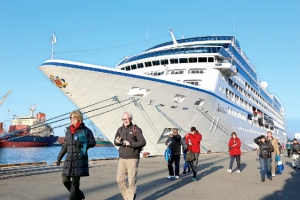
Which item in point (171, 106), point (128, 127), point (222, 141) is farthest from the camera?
point (222, 141)

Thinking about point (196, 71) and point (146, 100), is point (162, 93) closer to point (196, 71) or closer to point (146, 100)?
point (146, 100)

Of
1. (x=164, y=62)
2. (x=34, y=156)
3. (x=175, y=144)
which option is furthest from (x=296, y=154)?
(x=34, y=156)

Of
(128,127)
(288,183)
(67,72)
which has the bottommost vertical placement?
(288,183)

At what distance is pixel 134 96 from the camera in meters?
16.2

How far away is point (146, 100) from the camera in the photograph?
1658 centimetres

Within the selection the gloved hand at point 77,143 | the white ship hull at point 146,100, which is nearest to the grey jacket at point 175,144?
the gloved hand at point 77,143

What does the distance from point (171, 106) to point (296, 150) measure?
6.83 m

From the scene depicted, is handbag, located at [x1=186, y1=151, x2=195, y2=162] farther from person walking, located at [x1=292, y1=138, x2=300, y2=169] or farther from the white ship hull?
the white ship hull

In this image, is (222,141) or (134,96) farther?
(222,141)

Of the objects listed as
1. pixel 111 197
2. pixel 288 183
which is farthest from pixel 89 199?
pixel 288 183

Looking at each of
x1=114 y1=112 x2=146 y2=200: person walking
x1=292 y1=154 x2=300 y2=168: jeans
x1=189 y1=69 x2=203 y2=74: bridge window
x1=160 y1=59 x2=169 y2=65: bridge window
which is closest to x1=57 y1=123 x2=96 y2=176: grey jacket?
x1=114 y1=112 x2=146 y2=200: person walking

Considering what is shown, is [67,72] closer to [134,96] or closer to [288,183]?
[134,96]

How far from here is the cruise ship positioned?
1524 cm

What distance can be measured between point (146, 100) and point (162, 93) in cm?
98
